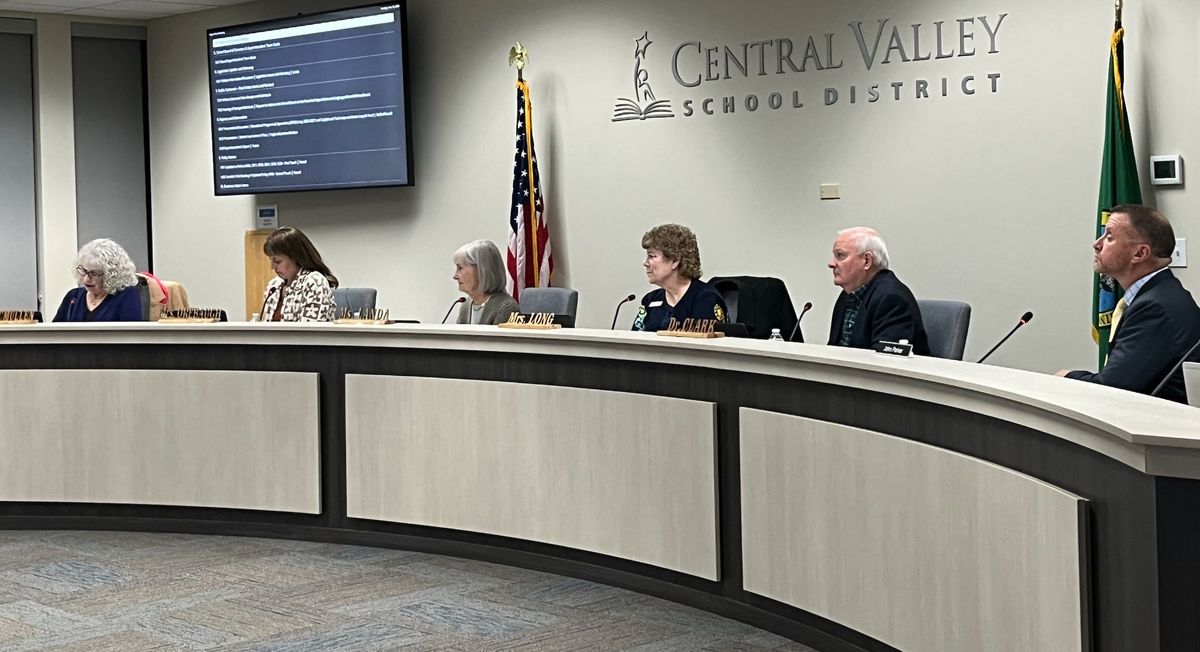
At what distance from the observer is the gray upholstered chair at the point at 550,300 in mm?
6438

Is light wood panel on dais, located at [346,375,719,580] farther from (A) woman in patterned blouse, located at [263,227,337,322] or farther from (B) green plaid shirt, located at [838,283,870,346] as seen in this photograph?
(A) woman in patterned blouse, located at [263,227,337,322]

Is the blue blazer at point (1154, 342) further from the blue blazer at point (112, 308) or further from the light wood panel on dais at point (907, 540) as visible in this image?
the blue blazer at point (112, 308)

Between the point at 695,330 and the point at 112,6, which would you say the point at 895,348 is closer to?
the point at 695,330

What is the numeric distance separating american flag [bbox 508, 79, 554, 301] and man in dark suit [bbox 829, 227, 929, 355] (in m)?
2.96

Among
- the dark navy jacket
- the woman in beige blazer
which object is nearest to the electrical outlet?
the dark navy jacket

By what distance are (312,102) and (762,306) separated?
3.57 m

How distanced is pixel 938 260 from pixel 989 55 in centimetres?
89

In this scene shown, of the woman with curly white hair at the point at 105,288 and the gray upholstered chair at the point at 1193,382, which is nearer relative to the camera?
the gray upholstered chair at the point at 1193,382

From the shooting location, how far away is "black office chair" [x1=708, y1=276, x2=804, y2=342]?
6.17 metres

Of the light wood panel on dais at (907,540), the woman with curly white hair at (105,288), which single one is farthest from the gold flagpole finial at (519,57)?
the light wood panel on dais at (907,540)

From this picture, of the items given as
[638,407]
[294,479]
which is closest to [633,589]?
[638,407]

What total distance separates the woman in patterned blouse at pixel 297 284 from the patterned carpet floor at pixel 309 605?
3.99 feet

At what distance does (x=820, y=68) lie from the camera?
6.55 metres

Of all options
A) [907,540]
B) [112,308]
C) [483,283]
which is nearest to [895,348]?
[907,540]
